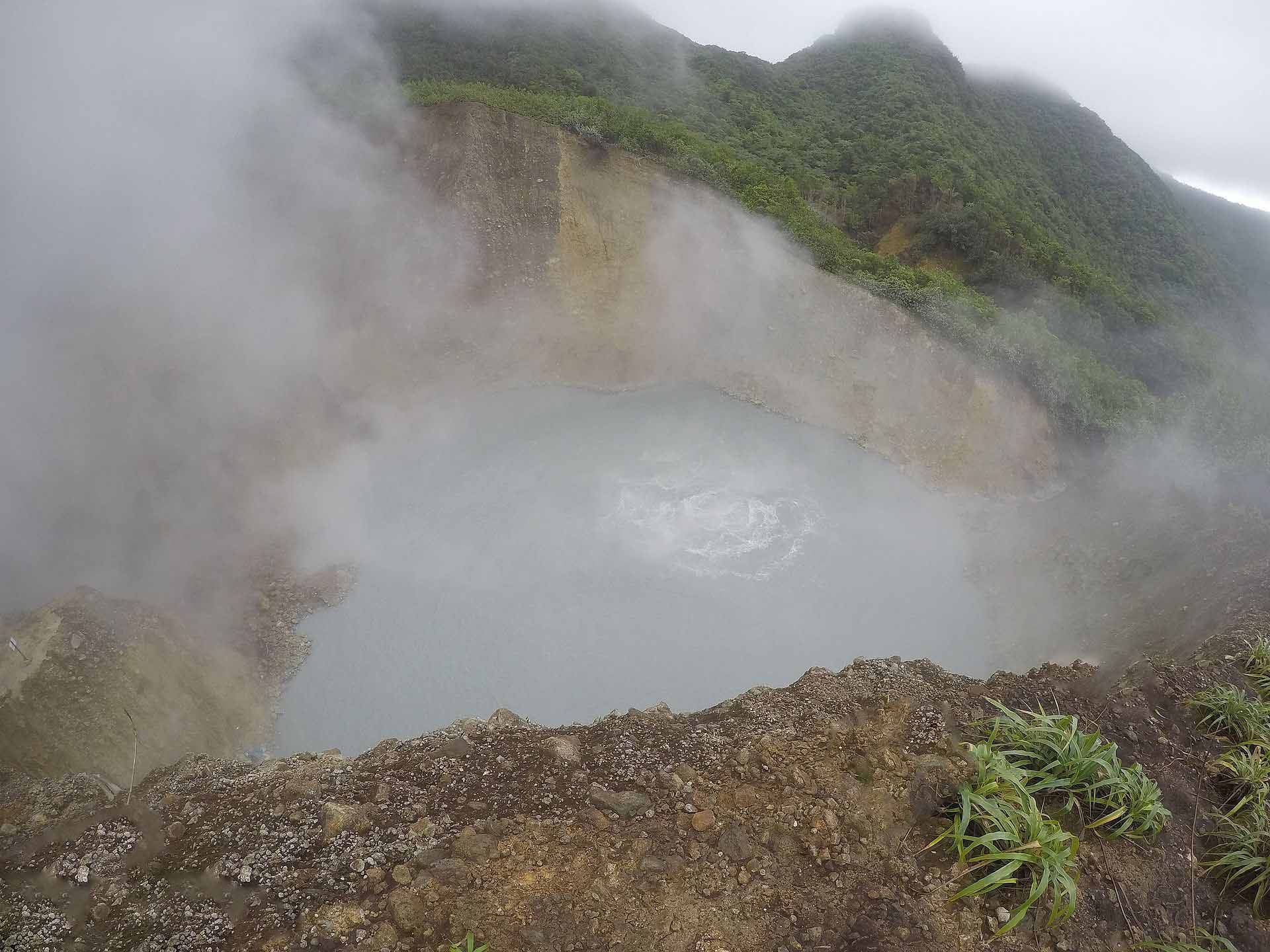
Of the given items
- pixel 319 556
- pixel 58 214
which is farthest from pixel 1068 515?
pixel 58 214

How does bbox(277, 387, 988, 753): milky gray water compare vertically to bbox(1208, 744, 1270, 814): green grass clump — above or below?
below

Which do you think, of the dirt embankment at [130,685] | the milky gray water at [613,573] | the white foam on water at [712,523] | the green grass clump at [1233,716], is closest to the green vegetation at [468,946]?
the milky gray water at [613,573]

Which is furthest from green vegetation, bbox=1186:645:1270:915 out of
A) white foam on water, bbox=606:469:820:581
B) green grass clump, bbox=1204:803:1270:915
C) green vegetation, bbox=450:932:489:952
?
white foam on water, bbox=606:469:820:581

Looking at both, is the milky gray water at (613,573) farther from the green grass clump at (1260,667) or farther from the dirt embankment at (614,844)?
the green grass clump at (1260,667)

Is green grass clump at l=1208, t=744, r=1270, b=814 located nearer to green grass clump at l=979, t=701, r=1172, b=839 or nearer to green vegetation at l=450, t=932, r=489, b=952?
green grass clump at l=979, t=701, r=1172, b=839

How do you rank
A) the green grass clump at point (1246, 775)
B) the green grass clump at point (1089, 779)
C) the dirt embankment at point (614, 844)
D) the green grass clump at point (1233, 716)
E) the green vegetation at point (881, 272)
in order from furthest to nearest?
1. the green vegetation at point (881, 272)
2. the green grass clump at point (1233, 716)
3. the green grass clump at point (1246, 775)
4. the green grass clump at point (1089, 779)
5. the dirt embankment at point (614, 844)

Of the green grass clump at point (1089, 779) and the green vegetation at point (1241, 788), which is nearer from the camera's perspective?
the green vegetation at point (1241, 788)
